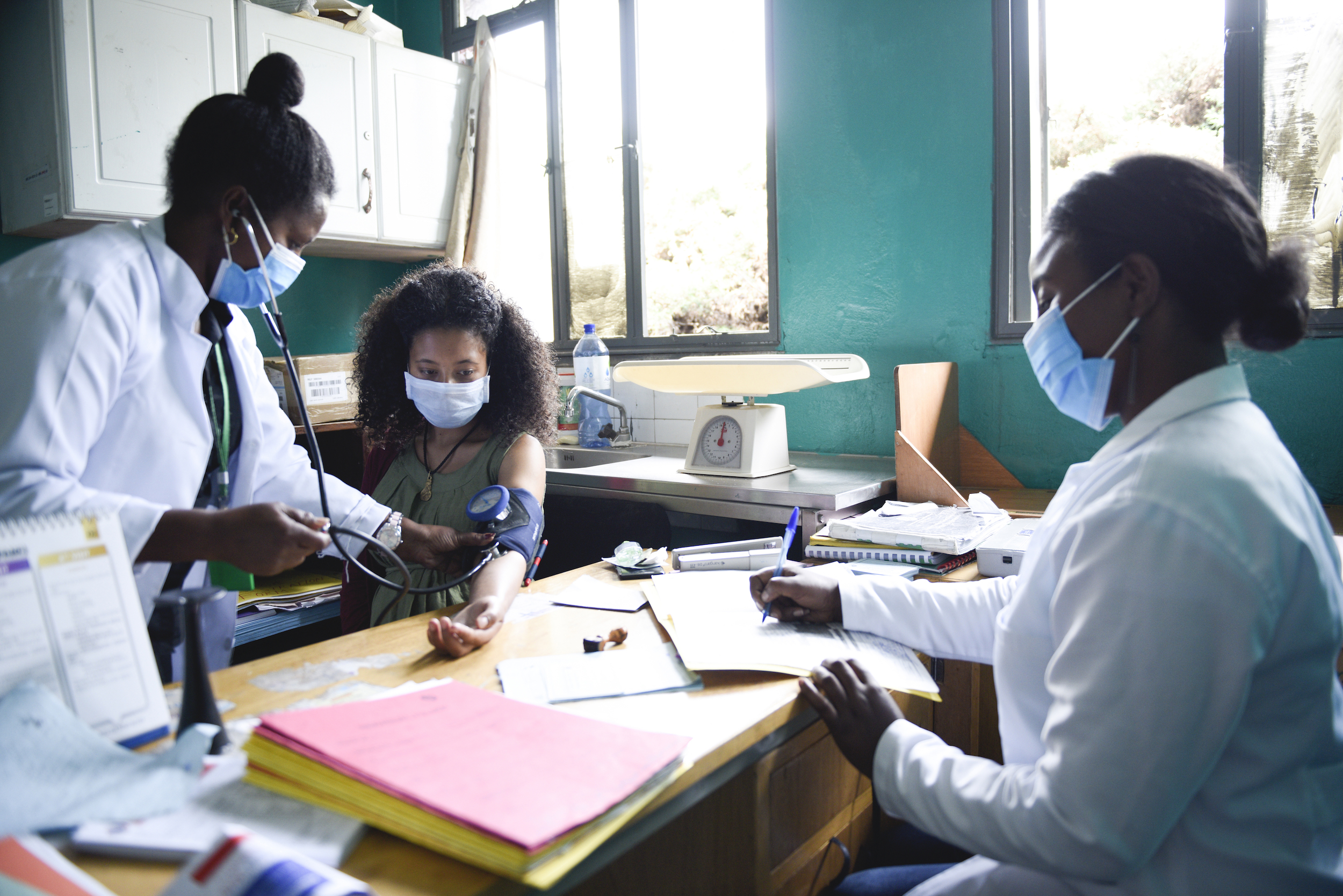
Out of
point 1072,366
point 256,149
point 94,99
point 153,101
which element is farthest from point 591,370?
point 1072,366

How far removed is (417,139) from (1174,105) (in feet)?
8.70

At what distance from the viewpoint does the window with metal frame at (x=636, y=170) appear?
3.09 metres

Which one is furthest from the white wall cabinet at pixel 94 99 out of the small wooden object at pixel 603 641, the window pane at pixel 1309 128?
the window pane at pixel 1309 128

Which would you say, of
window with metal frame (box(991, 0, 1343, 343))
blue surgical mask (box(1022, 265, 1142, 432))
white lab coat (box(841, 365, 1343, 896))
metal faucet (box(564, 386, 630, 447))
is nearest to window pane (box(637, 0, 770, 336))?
metal faucet (box(564, 386, 630, 447))

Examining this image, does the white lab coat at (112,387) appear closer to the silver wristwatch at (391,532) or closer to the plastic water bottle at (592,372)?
the silver wristwatch at (391,532)

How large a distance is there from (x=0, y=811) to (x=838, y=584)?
1003mm

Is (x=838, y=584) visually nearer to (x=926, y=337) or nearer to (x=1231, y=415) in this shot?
(x=1231, y=415)

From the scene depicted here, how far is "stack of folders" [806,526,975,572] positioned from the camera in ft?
5.32

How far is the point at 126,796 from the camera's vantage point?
2.41 ft

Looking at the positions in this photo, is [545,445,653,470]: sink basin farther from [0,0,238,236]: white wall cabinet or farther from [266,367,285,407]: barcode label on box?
[0,0,238,236]: white wall cabinet

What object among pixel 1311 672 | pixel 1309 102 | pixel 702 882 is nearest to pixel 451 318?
pixel 702 882

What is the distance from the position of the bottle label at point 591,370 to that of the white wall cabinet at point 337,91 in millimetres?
964

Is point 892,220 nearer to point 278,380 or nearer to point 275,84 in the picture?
point 275,84

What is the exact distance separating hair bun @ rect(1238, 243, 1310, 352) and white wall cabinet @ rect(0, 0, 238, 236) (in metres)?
2.74
